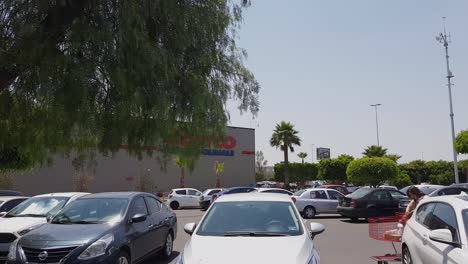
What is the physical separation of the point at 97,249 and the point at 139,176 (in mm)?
42841

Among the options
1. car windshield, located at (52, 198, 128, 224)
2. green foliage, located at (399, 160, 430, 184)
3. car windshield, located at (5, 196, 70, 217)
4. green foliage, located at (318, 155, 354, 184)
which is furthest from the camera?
green foliage, located at (318, 155, 354, 184)

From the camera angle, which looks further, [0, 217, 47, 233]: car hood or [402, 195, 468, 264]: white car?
[0, 217, 47, 233]: car hood

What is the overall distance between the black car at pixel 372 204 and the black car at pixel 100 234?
38.1 feet

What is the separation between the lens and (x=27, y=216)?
1091 cm

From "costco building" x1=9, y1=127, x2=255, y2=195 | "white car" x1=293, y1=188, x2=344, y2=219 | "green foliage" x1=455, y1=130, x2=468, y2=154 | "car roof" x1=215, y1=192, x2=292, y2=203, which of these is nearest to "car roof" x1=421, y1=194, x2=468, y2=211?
"car roof" x1=215, y1=192, x2=292, y2=203

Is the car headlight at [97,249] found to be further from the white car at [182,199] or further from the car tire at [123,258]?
the white car at [182,199]

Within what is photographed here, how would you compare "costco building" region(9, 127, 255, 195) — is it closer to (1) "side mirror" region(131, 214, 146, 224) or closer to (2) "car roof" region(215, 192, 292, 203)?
(1) "side mirror" region(131, 214, 146, 224)

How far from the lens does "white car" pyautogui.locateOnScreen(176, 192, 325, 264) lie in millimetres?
5297

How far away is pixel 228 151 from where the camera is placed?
57844 millimetres

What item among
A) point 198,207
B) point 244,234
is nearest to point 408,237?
point 244,234

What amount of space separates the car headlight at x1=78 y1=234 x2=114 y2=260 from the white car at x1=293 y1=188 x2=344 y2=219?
52.0 feet

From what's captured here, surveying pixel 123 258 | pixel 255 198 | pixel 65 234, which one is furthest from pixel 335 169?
pixel 65 234

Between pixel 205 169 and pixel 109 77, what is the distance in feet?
159

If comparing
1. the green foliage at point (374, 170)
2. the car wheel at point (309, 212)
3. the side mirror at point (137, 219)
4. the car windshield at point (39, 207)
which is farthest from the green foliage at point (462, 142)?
the side mirror at point (137, 219)
